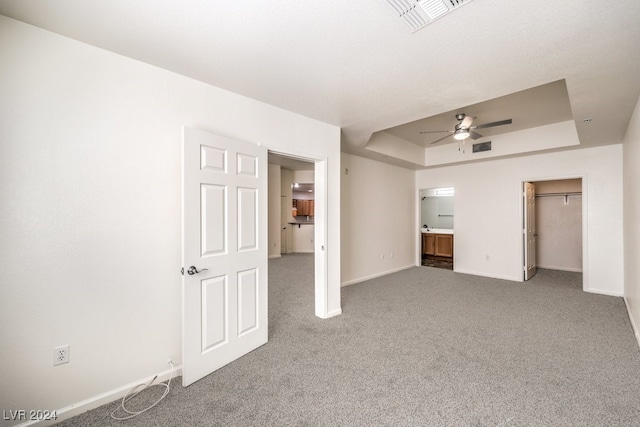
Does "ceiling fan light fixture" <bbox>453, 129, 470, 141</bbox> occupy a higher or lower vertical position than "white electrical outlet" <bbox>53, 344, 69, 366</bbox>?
higher

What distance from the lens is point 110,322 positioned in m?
1.90

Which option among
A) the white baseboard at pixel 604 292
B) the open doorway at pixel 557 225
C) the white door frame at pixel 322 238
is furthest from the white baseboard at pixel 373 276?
the white baseboard at pixel 604 292

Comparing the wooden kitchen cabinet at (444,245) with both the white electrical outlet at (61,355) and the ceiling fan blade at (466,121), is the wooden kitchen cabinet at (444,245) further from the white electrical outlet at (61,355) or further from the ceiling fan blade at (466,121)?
the white electrical outlet at (61,355)

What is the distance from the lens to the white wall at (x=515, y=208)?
13.9 ft

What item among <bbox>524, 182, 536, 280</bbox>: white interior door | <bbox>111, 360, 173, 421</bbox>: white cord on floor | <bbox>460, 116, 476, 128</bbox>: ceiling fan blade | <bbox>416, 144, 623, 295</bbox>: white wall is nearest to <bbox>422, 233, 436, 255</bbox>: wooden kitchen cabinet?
<bbox>416, 144, 623, 295</bbox>: white wall

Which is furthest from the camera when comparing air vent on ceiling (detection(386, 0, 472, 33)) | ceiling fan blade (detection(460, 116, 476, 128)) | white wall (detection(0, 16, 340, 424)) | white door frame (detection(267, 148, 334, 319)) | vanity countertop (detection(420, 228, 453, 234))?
vanity countertop (detection(420, 228, 453, 234))

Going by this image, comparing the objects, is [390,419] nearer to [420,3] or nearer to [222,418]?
[222,418]

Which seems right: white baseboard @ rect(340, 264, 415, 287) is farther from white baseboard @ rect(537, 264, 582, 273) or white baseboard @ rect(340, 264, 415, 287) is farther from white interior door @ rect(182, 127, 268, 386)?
white baseboard @ rect(537, 264, 582, 273)

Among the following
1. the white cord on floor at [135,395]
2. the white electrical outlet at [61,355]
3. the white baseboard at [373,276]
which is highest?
the white electrical outlet at [61,355]

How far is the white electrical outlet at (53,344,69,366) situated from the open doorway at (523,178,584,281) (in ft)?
24.1

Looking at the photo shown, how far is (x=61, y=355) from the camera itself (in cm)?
172

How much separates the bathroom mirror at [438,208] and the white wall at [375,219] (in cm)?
234

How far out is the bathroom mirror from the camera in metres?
8.31

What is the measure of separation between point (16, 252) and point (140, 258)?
0.64m
